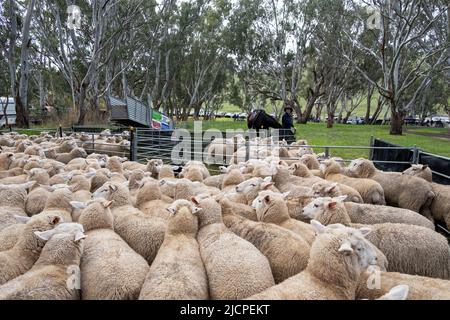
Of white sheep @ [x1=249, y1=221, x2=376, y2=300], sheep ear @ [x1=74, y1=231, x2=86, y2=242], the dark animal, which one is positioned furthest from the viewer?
the dark animal

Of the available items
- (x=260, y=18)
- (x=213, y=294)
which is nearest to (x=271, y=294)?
(x=213, y=294)

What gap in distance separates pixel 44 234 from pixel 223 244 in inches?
61.4

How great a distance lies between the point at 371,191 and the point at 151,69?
36.1 metres

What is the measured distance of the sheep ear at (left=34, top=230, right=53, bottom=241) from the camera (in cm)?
289

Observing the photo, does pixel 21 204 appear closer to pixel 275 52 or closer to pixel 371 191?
pixel 371 191

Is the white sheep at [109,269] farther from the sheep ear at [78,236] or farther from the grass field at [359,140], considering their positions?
the grass field at [359,140]

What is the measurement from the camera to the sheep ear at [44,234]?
114 inches

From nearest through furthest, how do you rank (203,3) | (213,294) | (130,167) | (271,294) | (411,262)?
(271,294) < (213,294) < (411,262) < (130,167) < (203,3)

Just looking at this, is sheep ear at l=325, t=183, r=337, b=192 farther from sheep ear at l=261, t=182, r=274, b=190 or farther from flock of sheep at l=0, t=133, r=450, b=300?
sheep ear at l=261, t=182, r=274, b=190

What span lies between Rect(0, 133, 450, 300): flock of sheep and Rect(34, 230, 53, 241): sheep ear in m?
0.01

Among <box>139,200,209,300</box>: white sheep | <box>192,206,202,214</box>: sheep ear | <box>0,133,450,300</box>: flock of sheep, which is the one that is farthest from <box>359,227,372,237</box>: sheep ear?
<box>192,206,202,214</box>: sheep ear

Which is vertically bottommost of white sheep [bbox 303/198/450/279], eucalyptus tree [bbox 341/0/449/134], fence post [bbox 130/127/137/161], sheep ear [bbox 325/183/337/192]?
white sheep [bbox 303/198/450/279]

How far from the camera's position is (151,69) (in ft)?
125

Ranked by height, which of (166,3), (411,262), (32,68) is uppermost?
(166,3)
